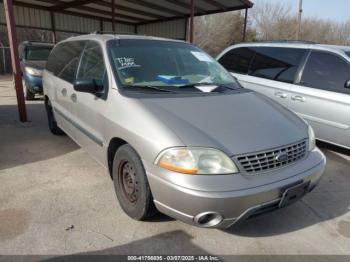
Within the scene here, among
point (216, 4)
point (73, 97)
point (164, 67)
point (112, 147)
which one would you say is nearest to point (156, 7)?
point (216, 4)

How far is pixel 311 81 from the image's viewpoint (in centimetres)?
483

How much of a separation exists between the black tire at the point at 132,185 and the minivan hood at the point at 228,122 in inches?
17.9

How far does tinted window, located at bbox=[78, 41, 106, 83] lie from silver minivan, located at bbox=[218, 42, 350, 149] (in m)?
3.09

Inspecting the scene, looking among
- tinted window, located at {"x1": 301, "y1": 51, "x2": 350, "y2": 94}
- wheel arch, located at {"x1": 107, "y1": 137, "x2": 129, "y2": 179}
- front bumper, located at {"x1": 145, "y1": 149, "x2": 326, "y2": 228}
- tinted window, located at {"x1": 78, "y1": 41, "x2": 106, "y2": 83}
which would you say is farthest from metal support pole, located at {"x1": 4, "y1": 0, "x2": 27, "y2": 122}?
tinted window, located at {"x1": 301, "y1": 51, "x2": 350, "y2": 94}

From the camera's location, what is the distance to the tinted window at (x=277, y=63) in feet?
16.7

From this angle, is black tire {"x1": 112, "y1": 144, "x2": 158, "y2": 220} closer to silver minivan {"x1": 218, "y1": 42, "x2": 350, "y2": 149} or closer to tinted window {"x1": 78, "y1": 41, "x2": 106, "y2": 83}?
tinted window {"x1": 78, "y1": 41, "x2": 106, "y2": 83}

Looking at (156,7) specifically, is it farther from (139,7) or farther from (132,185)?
(132,185)

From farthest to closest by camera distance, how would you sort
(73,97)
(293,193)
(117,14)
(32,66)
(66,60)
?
(117,14) → (32,66) → (66,60) → (73,97) → (293,193)

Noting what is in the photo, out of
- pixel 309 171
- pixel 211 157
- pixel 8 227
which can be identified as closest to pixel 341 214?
pixel 309 171

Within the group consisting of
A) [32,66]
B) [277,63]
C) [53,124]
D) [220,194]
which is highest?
[277,63]

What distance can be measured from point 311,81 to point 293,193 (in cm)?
296

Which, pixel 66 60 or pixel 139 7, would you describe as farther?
pixel 139 7

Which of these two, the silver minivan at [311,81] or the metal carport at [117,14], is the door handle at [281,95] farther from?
the metal carport at [117,14]

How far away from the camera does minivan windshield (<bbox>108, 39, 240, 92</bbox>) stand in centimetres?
309
